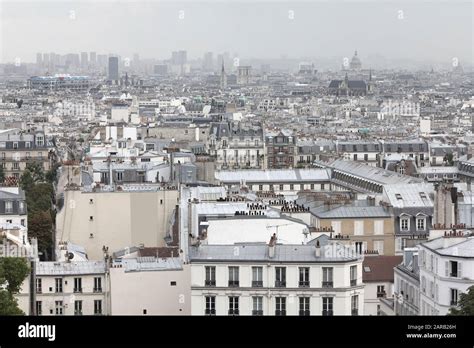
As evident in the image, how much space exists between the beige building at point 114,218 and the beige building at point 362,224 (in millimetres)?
1990

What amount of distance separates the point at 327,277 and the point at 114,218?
6904 millimetres

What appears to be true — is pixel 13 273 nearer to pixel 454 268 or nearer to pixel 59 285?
pixel 59 285

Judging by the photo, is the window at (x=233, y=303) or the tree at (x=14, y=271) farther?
the window at (x=233, y=303)

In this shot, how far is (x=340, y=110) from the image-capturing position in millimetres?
85312

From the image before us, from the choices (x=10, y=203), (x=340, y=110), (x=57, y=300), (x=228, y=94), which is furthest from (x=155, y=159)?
(x=228, y=94)

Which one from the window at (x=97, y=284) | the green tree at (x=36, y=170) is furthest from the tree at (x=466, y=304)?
the green tree at (x=36, y=170)

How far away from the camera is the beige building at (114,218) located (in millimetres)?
17062

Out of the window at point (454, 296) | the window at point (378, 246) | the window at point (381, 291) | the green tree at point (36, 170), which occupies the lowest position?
the green tree at point (36, 170)

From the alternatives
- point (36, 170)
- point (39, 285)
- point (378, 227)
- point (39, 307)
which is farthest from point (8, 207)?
point (36, 170)

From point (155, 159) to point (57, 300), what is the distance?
45.0 feet

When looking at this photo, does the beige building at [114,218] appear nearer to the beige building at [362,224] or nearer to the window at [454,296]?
the beige building at [362,224]

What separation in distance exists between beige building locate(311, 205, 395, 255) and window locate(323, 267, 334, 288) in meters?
5.64
